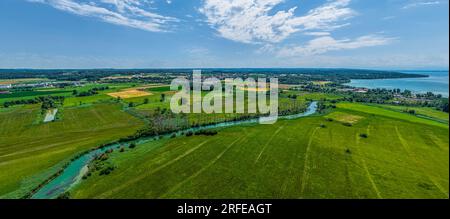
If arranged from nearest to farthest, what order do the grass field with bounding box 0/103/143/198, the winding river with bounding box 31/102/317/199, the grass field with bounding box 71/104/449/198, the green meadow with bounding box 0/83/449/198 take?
the grass field with bounding box 71/104/449/198 → the green meadow with bounding box 0/83/449/198 → the winding river with bounding box 31/102/317/199 → the grass field with bounding box 0/103/143/198

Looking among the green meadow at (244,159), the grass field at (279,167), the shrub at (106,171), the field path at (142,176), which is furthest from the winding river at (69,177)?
the field path at (142,176)

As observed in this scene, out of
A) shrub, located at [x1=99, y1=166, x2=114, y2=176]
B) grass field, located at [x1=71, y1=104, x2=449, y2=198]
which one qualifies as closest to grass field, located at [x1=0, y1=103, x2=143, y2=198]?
shrub, located at [x1=99, y1=166, x2=114, y2=176]

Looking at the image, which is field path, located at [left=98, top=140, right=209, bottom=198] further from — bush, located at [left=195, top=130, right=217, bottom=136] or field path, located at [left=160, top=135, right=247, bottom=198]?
bush, located at [left=195, top=130, right=217, bottom=136]

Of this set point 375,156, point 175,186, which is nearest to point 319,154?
point 375,156

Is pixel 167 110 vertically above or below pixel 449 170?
below

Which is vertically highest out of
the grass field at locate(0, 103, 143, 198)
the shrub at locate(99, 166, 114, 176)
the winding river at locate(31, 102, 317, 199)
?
the grass field at locate(0, 103, 143, 198)

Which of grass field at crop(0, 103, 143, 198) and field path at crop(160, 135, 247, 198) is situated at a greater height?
grass field at crop(0, 103, 143, 198)
